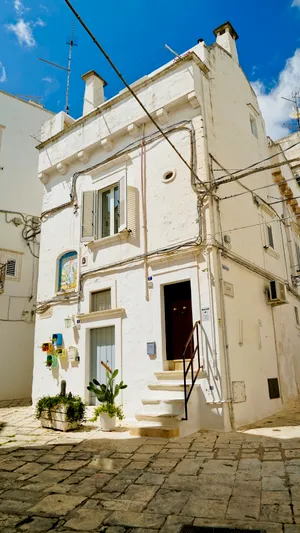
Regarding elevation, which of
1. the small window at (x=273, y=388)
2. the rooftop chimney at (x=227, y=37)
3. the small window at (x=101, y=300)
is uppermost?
the rooftop chimney at (x=227, y=37)

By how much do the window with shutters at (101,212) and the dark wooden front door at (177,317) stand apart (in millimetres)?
2561

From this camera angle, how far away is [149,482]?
4215 mm

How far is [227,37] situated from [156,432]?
11.7 metres

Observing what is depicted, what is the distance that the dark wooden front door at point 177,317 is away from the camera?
8266mm

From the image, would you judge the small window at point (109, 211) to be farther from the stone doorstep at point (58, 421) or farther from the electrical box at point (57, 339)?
the stone doorstep at point (58, 421)

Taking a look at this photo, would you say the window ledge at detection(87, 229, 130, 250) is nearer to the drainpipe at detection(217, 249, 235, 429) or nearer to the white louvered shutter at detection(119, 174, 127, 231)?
the white louvered shutter at detection(119, 174, 127, 231)

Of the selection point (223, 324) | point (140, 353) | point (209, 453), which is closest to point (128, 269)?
point (140, 353)

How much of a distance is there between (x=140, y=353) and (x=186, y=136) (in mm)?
5363

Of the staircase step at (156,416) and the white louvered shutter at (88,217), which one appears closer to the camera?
the staircase step at (156,416)

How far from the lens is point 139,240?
30.5 ft

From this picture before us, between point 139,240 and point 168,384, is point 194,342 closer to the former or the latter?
point 168,384

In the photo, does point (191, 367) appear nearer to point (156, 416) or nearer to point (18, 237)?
point (156, 416)

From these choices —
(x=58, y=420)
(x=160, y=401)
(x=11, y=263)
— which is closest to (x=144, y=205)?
(x=160, y=401)

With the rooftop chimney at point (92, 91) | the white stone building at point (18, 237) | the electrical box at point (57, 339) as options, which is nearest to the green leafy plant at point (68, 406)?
the electrical box at point (57, 339)
